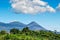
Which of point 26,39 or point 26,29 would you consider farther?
point 26,29

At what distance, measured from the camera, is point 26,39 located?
4387 inches

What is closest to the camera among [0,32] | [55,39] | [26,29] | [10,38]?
[10,38]

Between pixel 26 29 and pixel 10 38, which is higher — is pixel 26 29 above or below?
above

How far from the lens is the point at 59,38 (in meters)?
141

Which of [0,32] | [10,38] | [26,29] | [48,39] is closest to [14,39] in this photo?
[10,38]

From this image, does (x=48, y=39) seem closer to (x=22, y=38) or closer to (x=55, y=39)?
(x=55, y=39)

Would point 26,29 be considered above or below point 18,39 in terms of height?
above

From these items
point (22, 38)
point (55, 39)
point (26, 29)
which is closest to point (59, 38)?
point (55, 39)

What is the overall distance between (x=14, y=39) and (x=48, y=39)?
32172 millimetres

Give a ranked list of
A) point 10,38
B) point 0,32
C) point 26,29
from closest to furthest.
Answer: point 10,38, point 0,32, point 26,29

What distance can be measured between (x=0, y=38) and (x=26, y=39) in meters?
15.2

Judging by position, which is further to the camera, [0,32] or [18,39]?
[0,32]

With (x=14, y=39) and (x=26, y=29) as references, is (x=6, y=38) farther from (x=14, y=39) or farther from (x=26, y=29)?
(x=26, y=29)

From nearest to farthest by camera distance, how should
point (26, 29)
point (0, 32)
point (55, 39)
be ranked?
point (0, 32), point (55, 39), point (26, 29)
